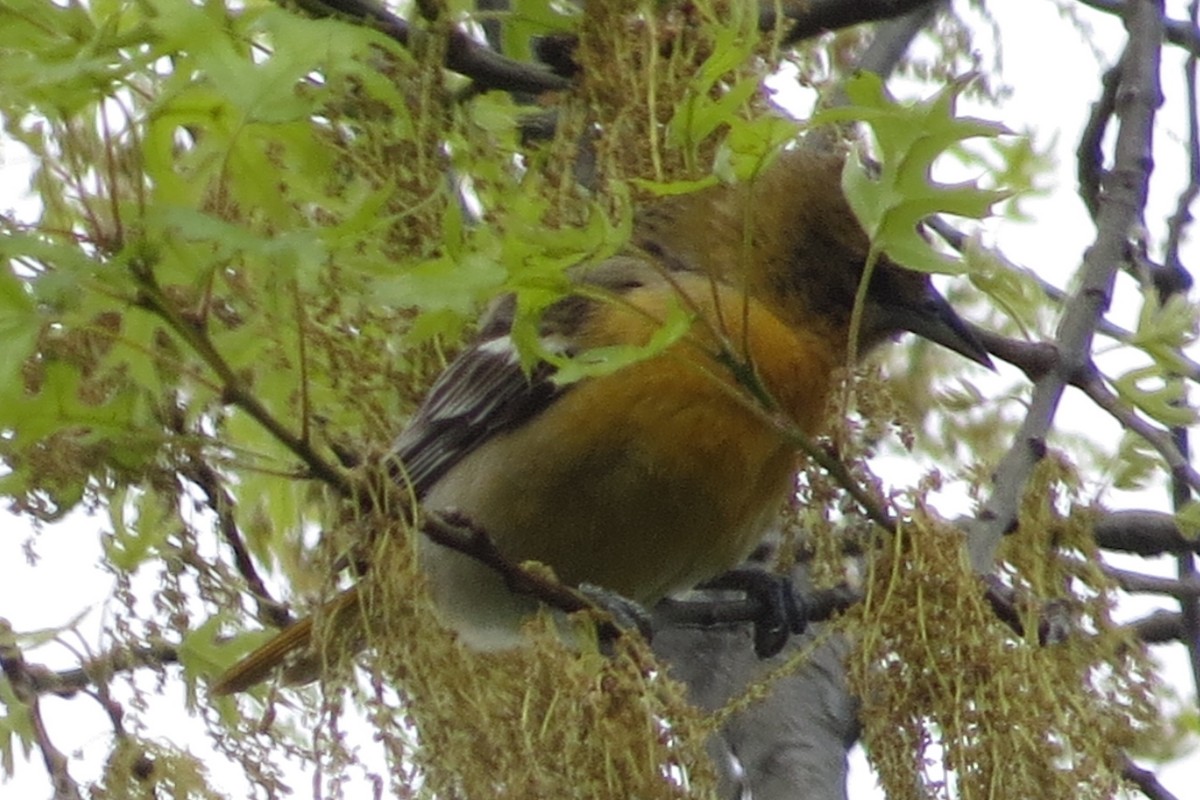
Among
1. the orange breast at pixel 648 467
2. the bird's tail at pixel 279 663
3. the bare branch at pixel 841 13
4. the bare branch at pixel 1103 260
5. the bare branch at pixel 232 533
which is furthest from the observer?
the bare branch at pixel 841 13

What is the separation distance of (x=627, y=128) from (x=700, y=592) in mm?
1762

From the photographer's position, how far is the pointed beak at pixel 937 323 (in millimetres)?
3369

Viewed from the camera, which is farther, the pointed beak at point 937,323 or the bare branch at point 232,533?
the pointed beak at point 937,323

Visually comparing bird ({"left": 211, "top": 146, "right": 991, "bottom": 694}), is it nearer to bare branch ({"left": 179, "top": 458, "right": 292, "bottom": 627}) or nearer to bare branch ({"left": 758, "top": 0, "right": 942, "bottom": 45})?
bare branch ({"left": 179, "top": 458, "right": 292, "bottom": 627})

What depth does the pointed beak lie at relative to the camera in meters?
3.37

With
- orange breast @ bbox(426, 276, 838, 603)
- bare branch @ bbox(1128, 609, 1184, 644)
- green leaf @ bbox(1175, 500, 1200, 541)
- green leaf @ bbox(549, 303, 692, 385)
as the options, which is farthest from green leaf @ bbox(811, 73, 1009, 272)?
bare branch @ bbox(1128, 609, 1184, 644)

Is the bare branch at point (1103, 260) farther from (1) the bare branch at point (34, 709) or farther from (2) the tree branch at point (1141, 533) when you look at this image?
(1) the bare branch at point (34, 709)

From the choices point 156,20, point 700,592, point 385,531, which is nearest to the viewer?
point 156,20

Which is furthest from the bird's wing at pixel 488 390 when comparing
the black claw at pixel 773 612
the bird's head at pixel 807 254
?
the black claw at pixel 773 612

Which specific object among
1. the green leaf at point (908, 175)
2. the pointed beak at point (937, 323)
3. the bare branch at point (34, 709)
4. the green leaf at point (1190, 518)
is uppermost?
the green leaf at point (908, 175)

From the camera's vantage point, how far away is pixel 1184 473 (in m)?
2.79

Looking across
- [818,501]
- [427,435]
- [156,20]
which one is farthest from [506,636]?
[156,20]

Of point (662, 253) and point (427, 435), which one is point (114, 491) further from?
point (662, 253)

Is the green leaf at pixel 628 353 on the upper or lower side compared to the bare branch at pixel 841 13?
upper
